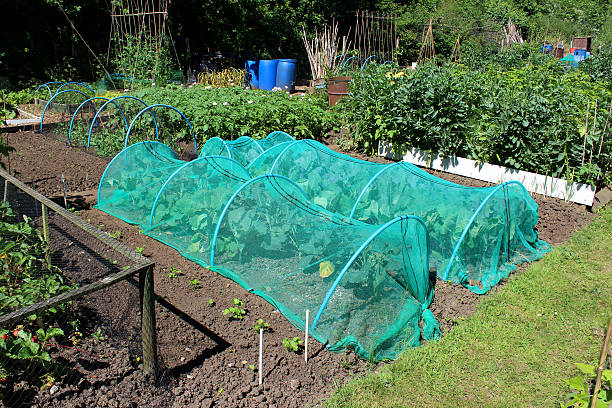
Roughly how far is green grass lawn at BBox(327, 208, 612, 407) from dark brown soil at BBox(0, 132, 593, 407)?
9.9 inches

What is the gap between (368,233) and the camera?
4.45 meters

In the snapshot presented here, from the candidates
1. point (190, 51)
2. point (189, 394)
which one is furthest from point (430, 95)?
point (190, 51)

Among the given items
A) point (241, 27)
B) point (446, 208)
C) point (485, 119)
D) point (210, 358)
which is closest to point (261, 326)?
point (210, 358)

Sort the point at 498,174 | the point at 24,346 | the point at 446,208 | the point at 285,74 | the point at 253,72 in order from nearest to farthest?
the point at 24,346 → the point at 446,208 → the point at 498,174 → the point at 285,74 → the point at 253,72

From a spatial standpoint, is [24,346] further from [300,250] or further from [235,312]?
[300,250]

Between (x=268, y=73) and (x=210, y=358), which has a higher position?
(x=268, y=73)

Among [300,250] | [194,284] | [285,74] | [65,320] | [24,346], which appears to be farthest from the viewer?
[285,74]

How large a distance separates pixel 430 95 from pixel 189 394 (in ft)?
21.8

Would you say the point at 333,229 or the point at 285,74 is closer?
the point at 333,229

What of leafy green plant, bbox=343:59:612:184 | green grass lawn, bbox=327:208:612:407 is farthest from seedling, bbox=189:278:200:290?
leafy green plant, bbox=343:59:612:184

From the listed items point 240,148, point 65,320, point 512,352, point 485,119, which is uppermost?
point 485,119

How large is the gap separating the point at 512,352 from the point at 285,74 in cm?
1361

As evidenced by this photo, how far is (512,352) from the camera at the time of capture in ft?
13.9

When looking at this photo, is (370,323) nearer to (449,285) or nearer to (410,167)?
(449,285)
